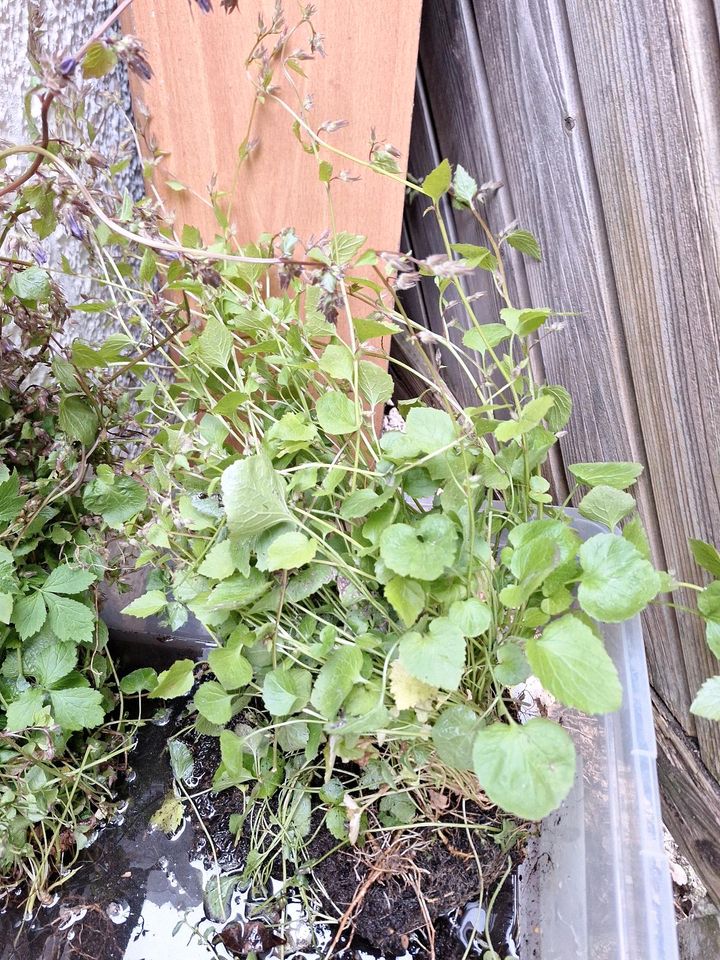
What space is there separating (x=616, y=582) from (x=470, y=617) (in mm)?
104

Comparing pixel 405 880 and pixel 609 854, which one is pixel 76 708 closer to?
pixel 405 880

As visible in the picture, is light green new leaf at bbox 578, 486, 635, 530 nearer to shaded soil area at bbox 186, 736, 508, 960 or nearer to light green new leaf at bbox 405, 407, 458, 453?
light green new leaf at bbox 405, 407, 458, 453

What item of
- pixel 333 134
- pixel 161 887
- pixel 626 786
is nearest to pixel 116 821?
pixel 161 887

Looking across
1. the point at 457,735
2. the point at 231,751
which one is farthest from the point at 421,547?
the point at 231,751

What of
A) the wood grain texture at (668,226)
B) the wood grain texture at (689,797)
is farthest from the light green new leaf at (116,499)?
the wood grain texture at (689,797)

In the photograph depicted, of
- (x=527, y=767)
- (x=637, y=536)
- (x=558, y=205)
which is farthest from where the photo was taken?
(x=558, y=205)

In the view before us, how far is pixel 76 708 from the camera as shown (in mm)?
595

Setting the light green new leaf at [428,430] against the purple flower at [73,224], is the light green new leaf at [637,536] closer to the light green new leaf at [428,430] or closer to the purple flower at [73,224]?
the light green new leaf at [428,430]

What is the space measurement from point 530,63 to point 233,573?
2.24 feet

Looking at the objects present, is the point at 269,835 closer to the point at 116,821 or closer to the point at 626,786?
the point at 116,821

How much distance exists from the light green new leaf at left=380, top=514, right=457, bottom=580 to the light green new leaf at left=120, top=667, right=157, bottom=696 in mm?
380

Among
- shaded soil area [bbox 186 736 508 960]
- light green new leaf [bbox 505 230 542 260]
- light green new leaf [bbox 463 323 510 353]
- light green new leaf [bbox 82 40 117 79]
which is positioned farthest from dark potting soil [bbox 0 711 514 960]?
light green new leaf [bbox 82 40 117 79]

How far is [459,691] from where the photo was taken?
0.53 m

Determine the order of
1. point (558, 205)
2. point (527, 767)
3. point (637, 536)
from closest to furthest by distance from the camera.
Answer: point (527, 767)
point (637, 536)
point (558, 205)
